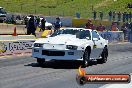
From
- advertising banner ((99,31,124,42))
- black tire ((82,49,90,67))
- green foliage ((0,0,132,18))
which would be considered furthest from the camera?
green foliage ((0,0,132,18))

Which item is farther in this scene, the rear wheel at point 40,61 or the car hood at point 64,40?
the rear wheel at point 40,61

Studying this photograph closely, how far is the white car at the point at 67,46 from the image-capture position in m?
15.2

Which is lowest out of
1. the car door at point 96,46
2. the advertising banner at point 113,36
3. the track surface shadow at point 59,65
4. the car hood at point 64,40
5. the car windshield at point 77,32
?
the advertising banner at point 113,36

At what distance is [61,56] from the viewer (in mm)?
15250

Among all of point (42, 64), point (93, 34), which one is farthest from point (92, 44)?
point (42, 64)

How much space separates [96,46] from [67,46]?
7.27 ft

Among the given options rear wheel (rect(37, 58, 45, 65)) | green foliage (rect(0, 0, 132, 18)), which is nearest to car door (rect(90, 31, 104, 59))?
rear wheel (rect(37, 58, 45, 65))

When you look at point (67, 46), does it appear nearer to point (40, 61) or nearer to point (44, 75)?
point (40, 61)

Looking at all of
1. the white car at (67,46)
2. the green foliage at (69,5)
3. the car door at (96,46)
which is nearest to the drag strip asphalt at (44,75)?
the white car at (67,46)

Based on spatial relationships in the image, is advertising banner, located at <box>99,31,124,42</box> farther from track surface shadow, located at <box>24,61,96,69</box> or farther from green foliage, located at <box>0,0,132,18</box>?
green foliage, located at <box>0,0,132,18</box>

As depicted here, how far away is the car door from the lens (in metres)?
16.9

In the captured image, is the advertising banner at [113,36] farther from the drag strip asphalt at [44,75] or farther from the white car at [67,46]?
the drag strip asphalt at [44,75]

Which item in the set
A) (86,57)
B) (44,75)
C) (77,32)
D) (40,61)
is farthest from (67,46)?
(44,75)

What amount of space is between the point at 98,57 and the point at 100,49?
0.33 meters
